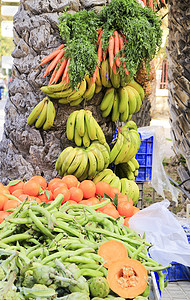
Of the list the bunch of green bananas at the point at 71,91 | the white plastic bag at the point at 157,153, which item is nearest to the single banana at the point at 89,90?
the bunch of green bananas at the point at 71,91

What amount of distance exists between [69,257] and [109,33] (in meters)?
2.08

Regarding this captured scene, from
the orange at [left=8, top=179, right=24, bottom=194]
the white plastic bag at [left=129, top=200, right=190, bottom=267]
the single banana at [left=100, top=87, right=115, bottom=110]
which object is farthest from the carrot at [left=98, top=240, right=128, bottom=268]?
the single banana at [left=100, top=87, right=115, bottom=110]

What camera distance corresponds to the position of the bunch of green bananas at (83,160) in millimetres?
3318

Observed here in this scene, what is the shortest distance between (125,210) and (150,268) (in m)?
1.03

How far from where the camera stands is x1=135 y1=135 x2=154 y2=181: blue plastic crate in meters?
4.57

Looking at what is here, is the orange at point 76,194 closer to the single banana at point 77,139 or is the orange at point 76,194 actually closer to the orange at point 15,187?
the orange at point 15,187

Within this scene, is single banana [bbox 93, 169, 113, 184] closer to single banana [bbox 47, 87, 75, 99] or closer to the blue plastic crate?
single banana [bbox 47, 87, 75, 99]

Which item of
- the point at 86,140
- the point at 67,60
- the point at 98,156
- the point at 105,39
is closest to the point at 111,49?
the point at 105,39

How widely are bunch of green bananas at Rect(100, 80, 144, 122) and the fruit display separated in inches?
55.0

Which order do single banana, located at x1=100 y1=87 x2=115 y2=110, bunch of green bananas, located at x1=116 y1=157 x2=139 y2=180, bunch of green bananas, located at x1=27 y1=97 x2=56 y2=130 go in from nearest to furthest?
bunch of green bananas, located at x1=27 y1=97 x2=56 y2=130 → single banana, located at x1=100 y1=87 x2=115 y2=110 → bunch of green bananas, located at x1=116 y1=157 x2=139 y2=180

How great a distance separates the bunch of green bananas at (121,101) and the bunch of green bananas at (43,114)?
51 centimetres

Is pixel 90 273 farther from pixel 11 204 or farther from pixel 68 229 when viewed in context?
pixel 11 204

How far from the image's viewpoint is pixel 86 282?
1.66 metres

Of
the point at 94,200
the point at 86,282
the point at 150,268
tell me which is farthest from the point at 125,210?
the point at 86,282
